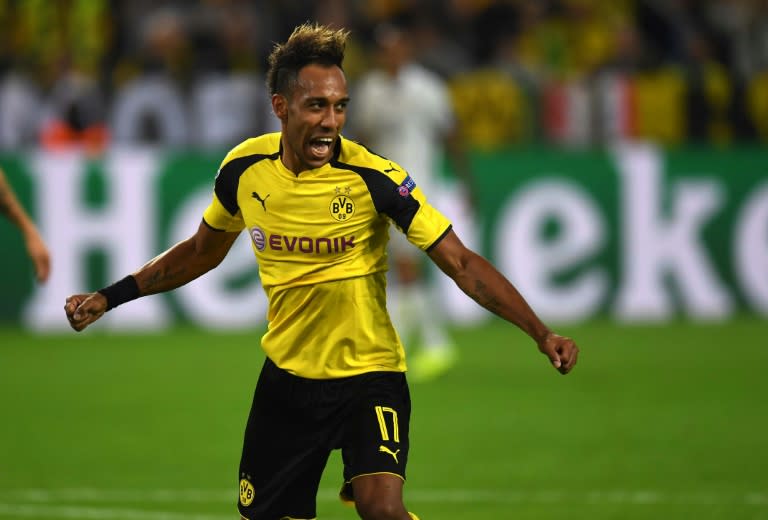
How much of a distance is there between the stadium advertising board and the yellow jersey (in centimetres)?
892

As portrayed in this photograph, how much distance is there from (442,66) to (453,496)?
9774 mm

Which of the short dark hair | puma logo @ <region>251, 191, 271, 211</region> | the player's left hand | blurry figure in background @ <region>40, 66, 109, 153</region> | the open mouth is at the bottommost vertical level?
the player's left hand

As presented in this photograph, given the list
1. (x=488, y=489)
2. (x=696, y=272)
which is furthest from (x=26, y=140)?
(x=488, y=489)

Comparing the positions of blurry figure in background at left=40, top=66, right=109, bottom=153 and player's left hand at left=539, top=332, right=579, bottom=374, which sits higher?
blurry figure in background at left=40, top=66, right=109, bottom=153

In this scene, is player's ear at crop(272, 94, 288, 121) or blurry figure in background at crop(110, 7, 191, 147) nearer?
player's ear at crop(272, 94, 288, 121)

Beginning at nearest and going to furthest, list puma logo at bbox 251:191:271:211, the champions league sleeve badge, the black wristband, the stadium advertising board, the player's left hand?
the player's left hand, the champions league sleeve badge, puma logo at bbox 251:191:271:211, the black wristband, the stadium advertising board

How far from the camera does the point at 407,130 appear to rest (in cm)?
1205

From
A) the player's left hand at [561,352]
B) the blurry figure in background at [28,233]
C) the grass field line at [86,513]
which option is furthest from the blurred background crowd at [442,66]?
the player's left hand at [561,352]

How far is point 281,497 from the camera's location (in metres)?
5.42

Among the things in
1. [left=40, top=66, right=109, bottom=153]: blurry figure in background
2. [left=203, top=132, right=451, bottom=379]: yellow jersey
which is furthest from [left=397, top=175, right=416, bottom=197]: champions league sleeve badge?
[left=40, top=66, right=109, bottom=153]: blurry figure in background

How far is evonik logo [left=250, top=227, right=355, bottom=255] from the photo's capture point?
5.43m

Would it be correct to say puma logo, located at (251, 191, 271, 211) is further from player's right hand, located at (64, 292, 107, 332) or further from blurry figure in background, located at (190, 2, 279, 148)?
blurry figure in background, located at (190, 2, 279, 148)

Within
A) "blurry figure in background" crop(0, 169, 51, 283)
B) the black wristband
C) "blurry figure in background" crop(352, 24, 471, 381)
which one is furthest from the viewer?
"blurry figure in background" crop(352, 24, 471, 381)

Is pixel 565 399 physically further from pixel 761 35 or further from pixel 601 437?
pixel 761 35
